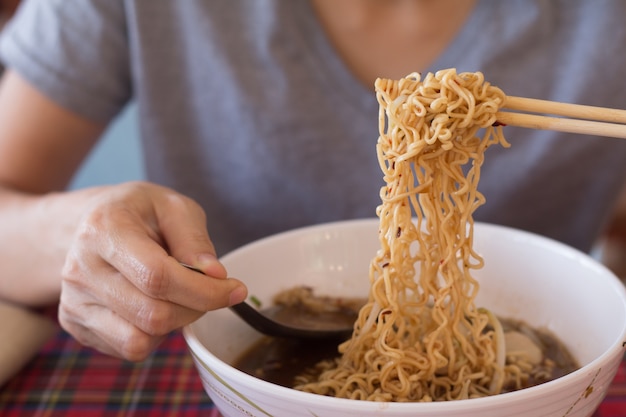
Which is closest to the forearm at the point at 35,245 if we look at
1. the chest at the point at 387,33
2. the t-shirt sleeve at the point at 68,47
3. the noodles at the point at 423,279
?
the t-shirt sleeve at the point at 68,47

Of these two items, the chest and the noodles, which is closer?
the noodles

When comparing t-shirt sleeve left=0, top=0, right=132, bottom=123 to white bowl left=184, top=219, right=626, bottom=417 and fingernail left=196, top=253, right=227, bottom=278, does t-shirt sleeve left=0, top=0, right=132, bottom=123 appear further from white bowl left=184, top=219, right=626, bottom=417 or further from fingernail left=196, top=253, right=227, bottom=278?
fingernail left=196, top=253, right=227, bottom=278

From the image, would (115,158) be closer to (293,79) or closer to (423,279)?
(293,79)

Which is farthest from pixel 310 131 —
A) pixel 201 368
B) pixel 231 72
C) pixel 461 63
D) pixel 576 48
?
pixel 201 368

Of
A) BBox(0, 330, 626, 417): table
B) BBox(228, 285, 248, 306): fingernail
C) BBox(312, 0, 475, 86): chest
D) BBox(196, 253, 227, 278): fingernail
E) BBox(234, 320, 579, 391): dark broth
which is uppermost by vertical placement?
BBox(312, 0, 475, 86): chest

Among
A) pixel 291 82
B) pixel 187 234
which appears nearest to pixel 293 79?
pixel 291 82

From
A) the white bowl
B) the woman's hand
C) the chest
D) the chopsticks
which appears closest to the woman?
the chest

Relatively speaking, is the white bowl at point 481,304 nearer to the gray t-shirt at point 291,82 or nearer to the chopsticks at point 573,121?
the chopsticks at point 573,121
